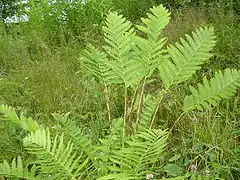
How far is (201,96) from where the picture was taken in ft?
5.12

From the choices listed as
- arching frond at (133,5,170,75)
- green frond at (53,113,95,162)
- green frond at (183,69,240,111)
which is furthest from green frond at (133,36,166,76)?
green frond at (53,113,95,162)

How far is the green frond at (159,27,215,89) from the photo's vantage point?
1466 mm

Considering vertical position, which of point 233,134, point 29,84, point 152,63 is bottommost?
point 233,134

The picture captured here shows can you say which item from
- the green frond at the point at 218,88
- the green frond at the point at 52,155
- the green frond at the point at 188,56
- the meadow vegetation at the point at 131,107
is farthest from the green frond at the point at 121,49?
the green frond at the point at 52,155

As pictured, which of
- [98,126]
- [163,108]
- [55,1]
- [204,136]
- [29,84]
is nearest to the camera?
[204,136]

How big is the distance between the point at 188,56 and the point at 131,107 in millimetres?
285

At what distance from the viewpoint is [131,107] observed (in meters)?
1.55

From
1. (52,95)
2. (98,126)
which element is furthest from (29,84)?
(98,126)

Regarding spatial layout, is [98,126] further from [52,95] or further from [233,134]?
[52,95]

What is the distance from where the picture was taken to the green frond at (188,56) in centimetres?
147

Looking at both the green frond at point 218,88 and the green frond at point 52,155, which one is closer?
the green frond at point 52,155

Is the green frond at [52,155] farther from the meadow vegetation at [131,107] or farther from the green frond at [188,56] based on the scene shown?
the green frond at [188,56]

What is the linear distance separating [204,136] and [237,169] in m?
0.33

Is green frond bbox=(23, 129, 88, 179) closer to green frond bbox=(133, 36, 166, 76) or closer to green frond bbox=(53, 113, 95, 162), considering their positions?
green frond bbox=(53, 113, 95, 162)
